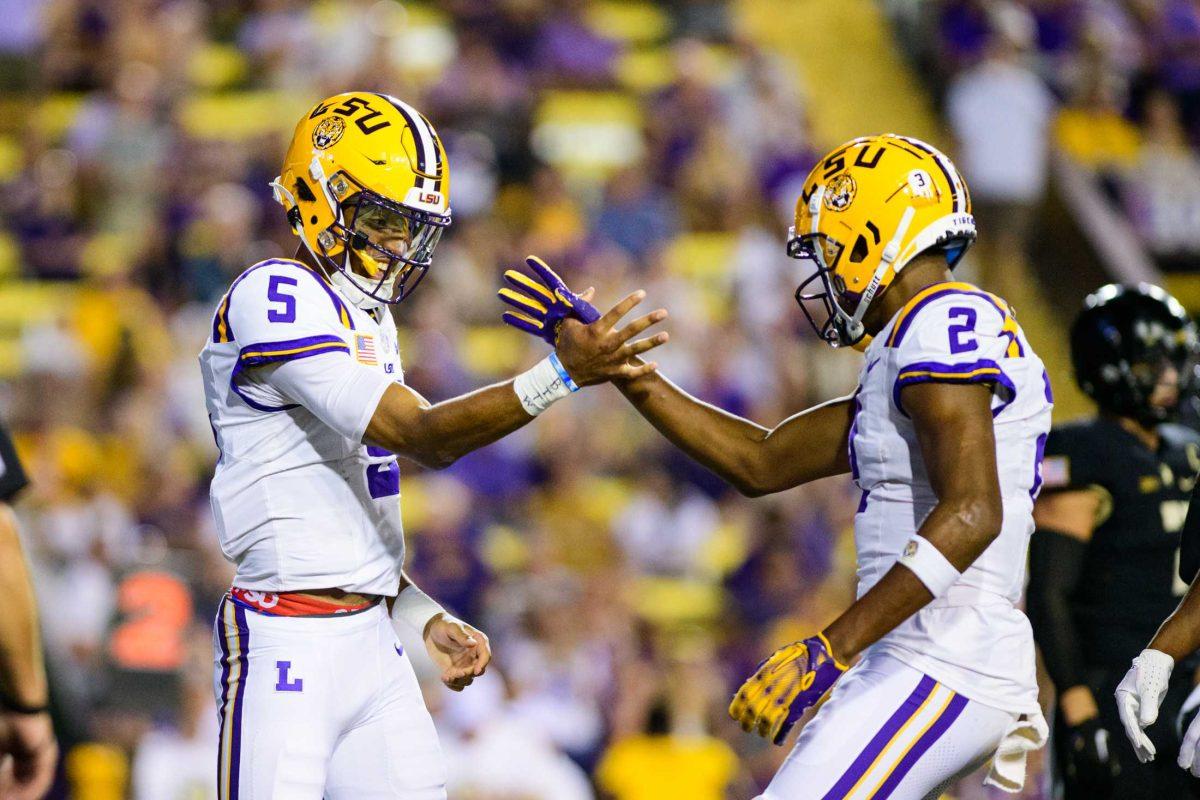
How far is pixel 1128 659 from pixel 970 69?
8170mm

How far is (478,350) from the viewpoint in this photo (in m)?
10.4

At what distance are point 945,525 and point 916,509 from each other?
0.30 meters

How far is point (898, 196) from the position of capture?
399cm

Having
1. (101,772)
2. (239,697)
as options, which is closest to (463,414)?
(239,697)

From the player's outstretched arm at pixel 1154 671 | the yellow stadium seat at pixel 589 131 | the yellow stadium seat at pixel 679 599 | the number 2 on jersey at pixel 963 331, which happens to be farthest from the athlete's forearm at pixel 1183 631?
the yellow stadium seat at pixel 589 131

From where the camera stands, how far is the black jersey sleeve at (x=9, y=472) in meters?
4.26

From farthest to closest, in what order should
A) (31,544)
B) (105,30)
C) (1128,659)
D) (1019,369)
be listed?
(105,30) → (31,544) → (1128,659) → (1019,369)

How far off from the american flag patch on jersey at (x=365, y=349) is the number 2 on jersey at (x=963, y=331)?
145 centimetres

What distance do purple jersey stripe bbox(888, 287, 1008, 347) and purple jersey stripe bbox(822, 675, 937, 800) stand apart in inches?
32.7

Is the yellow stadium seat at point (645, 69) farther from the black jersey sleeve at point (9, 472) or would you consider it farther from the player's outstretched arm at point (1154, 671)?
the player's outstretched arm at point (1154, 671)

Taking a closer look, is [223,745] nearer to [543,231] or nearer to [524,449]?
[524,449]

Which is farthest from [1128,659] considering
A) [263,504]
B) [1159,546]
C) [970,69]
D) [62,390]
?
[970,69]

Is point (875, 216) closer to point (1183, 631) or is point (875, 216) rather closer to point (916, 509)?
point (916, 509)

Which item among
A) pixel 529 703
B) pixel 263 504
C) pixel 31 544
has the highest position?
pixel 263 504
